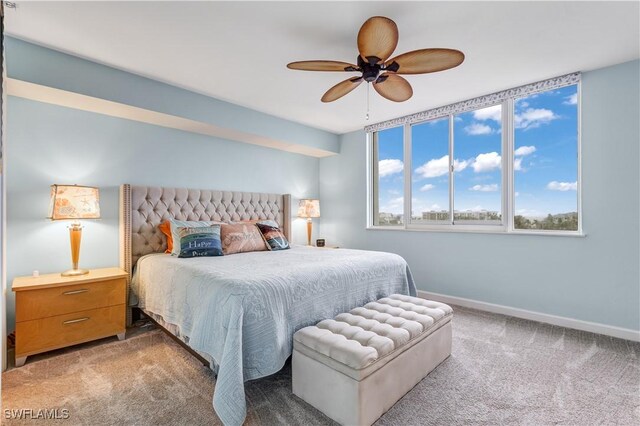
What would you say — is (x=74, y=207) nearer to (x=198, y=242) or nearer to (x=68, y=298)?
(x=68, y=298)

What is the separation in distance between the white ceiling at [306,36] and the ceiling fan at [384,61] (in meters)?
0.32

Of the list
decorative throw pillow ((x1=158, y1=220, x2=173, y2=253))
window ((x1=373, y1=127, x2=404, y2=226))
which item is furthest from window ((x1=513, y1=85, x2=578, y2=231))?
decorative throw pillow ((x1=158, y1=220, x2=173, y2=253))

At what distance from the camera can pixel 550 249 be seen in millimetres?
3141

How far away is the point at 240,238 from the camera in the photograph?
134 inches

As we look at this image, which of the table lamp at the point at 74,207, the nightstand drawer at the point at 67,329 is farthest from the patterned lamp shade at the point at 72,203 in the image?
the nightstand drawer at the point at 67,329

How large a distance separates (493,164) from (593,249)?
A: 4.27 feet

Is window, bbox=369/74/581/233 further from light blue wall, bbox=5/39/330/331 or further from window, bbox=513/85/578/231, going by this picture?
light blue wall, bbox=5/39/330/331

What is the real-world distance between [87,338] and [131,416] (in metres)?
1.24

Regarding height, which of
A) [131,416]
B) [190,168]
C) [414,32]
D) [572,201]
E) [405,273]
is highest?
[414,32]

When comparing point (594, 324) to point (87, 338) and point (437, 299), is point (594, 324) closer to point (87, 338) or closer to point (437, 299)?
point (437, 299)

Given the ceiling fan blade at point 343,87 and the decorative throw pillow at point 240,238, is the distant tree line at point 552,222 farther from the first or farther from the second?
the decorative throw pillow at point 240,238

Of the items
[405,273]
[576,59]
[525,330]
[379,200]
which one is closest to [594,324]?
[525,330]

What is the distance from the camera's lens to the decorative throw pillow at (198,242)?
2963 mm

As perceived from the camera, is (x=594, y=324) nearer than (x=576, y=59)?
No
